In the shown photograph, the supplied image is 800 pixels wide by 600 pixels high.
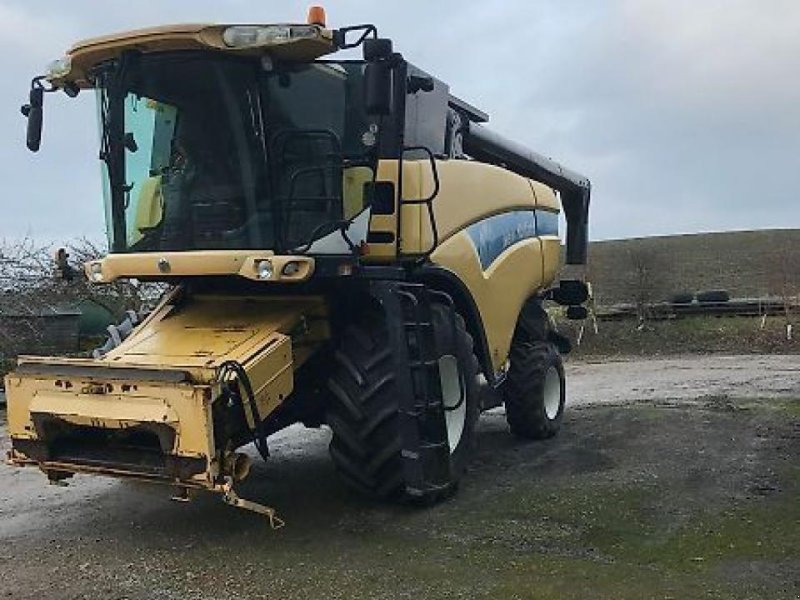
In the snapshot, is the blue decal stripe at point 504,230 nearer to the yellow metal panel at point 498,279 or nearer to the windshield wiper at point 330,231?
the yellow metal panel at point 498,279

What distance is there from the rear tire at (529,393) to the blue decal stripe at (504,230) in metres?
1.11

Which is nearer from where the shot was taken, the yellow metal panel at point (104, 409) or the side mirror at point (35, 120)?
the yellow metal panel at point (104, 409)

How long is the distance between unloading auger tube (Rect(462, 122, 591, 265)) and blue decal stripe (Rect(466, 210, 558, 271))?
1.97 feet

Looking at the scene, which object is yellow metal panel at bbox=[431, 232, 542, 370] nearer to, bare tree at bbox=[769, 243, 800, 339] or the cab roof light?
the cab roof light

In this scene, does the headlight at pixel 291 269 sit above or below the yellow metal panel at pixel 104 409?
above

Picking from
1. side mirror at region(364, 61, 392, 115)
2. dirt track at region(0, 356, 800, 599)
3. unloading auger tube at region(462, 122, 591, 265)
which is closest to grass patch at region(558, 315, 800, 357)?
unloading auger tube at region(462, 122, 591, 265)

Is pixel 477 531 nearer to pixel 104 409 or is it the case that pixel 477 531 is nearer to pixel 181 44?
pixel 104 409

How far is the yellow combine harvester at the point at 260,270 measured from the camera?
5816mm

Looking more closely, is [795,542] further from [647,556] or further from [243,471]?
[243,471]

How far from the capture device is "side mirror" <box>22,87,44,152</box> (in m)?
6.93

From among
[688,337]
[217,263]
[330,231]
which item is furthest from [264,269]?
[688,337]


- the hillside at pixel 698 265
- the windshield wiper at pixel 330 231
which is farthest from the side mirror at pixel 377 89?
the hillside at pixel 698 265

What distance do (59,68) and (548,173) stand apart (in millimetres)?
5642

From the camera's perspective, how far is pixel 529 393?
30.8 ft
